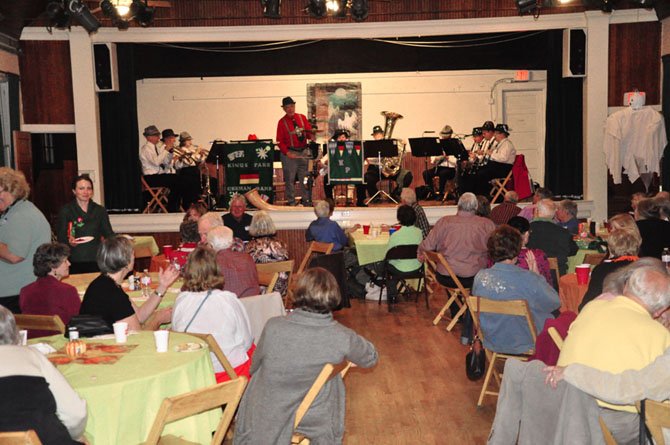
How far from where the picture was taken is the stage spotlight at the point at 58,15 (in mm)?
10477

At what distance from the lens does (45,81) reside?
40.3ft

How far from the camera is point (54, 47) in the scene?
12.3 meters

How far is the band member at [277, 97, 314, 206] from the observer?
12.3 meters

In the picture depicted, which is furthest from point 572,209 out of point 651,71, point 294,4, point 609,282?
point 294,4

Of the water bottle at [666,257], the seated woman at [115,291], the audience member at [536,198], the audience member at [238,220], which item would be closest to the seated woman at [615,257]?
the water bottle at [666,257]

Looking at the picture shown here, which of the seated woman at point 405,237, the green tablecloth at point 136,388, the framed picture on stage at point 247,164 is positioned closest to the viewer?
the green tablecloth at point 136,388

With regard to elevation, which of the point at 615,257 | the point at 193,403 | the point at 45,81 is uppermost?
the point at 45,81

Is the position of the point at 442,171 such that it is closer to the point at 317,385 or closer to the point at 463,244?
the point at 463,244

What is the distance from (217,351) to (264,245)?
2.77 m

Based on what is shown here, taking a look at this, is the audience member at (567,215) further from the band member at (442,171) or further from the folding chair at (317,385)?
the band member at (442,171)

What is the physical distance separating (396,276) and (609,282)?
4.91 metres

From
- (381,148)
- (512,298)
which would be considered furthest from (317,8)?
(512,298)

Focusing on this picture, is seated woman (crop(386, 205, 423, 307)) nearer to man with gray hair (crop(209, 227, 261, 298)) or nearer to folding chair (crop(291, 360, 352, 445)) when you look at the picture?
man with gray hair (crop(209, 227, 261, 298))

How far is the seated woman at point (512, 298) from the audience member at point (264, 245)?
2081 mm
